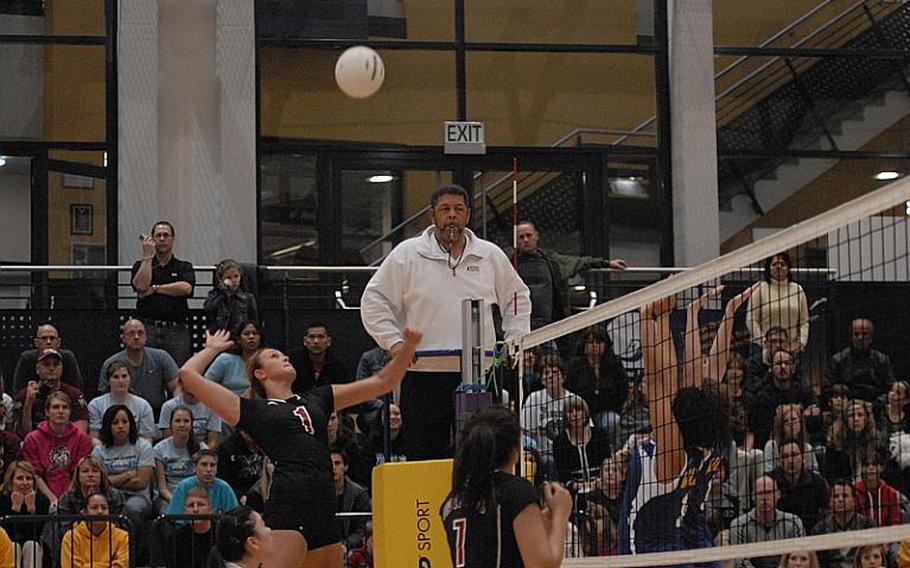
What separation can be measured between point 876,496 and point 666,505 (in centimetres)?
275

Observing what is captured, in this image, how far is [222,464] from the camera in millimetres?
15141

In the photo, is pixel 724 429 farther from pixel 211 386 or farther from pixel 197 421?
pixel 197 421

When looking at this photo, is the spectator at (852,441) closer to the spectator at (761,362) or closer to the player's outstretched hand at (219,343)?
the spectator at (761,362)

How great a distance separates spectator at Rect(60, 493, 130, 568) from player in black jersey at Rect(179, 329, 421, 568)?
3.99m

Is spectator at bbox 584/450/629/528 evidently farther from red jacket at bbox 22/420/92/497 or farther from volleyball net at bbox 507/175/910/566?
red jacket at bbox 22/420/92/497

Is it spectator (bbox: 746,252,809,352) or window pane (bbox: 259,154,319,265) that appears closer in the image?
spectator (bbox: 746,252,809,352)

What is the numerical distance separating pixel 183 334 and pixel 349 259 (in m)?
3.52

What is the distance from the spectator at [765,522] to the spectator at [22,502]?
18.7ft

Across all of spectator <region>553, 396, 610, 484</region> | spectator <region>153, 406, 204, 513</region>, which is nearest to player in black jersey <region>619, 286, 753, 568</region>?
spectator <region>553, 396, 610, 484</region>

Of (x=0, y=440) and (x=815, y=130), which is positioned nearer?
(x=0, y=440)

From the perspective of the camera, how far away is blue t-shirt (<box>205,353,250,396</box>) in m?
16.1

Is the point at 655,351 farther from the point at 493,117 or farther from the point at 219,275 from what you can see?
the point at 493,117

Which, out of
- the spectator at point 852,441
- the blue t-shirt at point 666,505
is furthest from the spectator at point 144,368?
the blue t-shirt at point 666,505

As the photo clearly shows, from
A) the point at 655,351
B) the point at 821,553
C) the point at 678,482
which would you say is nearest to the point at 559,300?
the point at 821,553
